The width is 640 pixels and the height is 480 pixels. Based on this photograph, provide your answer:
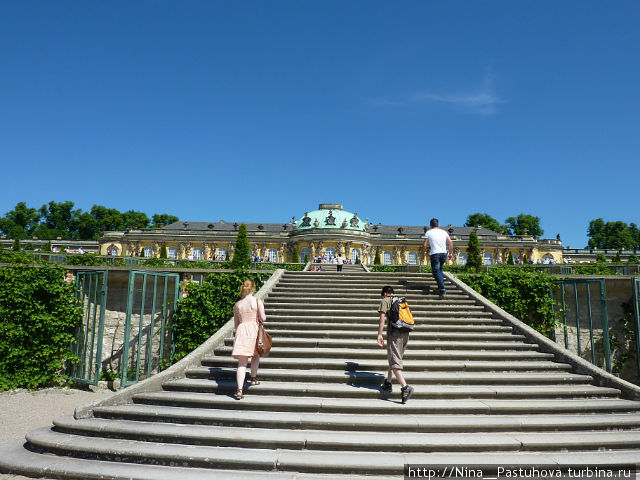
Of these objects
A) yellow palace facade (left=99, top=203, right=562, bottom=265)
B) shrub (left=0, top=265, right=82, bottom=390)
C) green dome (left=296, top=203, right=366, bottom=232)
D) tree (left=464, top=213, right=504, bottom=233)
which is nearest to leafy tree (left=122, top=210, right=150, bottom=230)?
yellow palace facade (left=99, top=203, right=562, bottom=265)

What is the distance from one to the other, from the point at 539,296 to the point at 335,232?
149 ft

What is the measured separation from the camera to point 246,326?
605 centimetres

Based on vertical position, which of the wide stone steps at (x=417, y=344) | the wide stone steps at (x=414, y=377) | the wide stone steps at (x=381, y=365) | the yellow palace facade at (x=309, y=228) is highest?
the yellow palace facade at (x=309, y=228)

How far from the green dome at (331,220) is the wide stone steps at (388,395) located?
51.9m

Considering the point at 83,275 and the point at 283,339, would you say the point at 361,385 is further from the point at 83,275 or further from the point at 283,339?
the point at 83,275

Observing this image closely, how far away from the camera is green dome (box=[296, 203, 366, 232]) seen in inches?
2368

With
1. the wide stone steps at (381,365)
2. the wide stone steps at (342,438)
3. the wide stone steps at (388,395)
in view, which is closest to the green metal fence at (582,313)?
the wide stone steps at (381,365)

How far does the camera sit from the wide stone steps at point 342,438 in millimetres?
4789

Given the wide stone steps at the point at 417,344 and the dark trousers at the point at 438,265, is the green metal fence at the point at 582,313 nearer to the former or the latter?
the wide stone steps at the point at 417,344

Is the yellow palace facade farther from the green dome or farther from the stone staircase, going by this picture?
the stone staircase

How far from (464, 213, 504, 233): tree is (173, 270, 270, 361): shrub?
258 feet

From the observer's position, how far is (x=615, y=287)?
33.8 ft

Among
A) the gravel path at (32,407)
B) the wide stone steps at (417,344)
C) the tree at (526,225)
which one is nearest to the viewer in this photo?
the gravel path at (32,407)

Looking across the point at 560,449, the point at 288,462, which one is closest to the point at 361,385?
the point at 288,462
